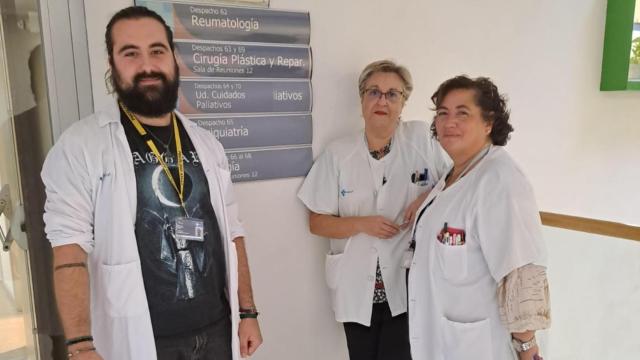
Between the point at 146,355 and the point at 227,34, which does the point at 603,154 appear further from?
the point at 146,355

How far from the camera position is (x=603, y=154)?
3.37 meters

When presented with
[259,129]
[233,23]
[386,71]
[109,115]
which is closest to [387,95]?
[386,71]

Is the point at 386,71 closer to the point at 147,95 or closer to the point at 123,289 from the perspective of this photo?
the point at 147,95

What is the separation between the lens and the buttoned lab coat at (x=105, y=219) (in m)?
1.17

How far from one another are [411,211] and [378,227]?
15 cm

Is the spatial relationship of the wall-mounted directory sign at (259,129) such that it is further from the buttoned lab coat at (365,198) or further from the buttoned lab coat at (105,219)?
the buttoned lab coat at (105,219)

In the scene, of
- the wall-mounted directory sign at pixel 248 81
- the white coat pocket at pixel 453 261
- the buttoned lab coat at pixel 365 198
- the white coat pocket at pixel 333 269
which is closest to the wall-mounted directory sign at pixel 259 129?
the wall-mounted directory sign at pixel 248 81

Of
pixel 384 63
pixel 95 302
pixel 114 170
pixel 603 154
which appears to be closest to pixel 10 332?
pixel 95 302

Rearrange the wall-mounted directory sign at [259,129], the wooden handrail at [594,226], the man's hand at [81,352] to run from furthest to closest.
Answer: the wooden handrail at [594,226] → the wall-mounted directory sign at [259,129] → the man's hand at [81,352]

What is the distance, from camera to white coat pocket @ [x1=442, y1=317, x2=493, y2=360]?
1.53m

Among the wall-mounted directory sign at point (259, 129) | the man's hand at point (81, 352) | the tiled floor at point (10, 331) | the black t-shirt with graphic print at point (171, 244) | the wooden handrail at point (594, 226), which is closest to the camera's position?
the man's hand at point (81, 352)

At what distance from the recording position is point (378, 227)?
1.85m

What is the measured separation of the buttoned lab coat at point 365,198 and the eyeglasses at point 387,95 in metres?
0.15

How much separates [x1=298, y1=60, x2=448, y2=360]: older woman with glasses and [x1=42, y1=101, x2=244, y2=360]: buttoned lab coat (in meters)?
0.89
